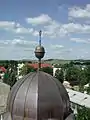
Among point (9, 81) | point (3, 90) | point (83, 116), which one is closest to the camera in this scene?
point (83, 116)

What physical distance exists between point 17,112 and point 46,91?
2.68 feet

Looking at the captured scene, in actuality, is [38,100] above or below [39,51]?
below

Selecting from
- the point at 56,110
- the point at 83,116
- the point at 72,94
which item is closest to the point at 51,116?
the point at 56,110

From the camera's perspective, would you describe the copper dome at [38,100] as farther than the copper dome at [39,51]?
No

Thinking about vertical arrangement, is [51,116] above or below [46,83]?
below

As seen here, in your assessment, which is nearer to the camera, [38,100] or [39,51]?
[38,100]

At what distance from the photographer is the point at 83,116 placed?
25.7 meters

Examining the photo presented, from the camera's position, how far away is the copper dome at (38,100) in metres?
6.55

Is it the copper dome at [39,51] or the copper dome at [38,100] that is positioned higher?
the copper dome at [39,51]

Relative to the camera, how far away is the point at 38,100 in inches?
259

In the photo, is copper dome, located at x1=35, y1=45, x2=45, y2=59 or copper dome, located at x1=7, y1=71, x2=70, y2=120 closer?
copper dome, located at x1=7, y1=71, x2=70, y2=120

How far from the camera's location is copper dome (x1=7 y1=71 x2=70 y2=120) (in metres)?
6.55

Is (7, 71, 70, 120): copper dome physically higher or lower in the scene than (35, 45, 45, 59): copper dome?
lower

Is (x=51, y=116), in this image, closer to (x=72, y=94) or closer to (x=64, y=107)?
(x=64, y=107)
